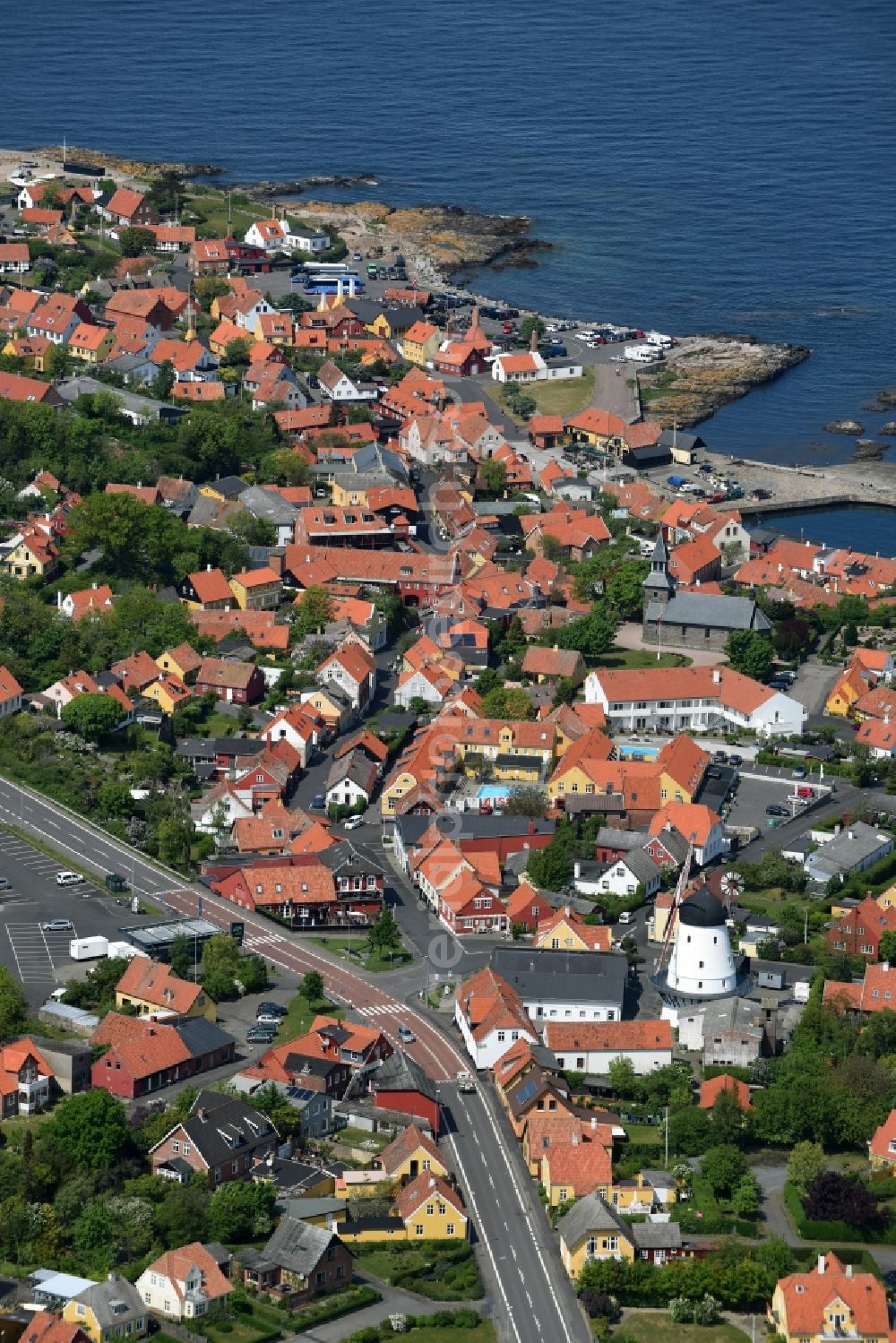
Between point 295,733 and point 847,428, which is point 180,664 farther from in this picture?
point 847,428

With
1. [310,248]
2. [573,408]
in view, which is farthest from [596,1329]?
[310,248]

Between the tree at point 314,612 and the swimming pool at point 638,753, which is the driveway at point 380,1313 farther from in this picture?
the tree at point 314,612

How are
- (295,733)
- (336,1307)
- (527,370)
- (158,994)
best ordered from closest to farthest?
(336,1307) < (158,994) < (295,733) < (527,370)

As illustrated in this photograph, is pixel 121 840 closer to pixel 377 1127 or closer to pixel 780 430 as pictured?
pixel 377 1127

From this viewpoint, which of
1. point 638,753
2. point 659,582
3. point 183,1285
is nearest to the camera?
point 183,1285

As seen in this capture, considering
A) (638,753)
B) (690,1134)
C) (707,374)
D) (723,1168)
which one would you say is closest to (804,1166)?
(723,1168)

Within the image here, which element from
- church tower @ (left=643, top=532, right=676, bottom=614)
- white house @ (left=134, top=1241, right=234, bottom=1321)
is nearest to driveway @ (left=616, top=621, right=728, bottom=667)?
church tower @ (left=643, top=532, right=676, bottom=614)

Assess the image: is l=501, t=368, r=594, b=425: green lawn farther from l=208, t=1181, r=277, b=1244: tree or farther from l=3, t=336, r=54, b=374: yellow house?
l=208, t=1181, r=277, b=1244: tree
